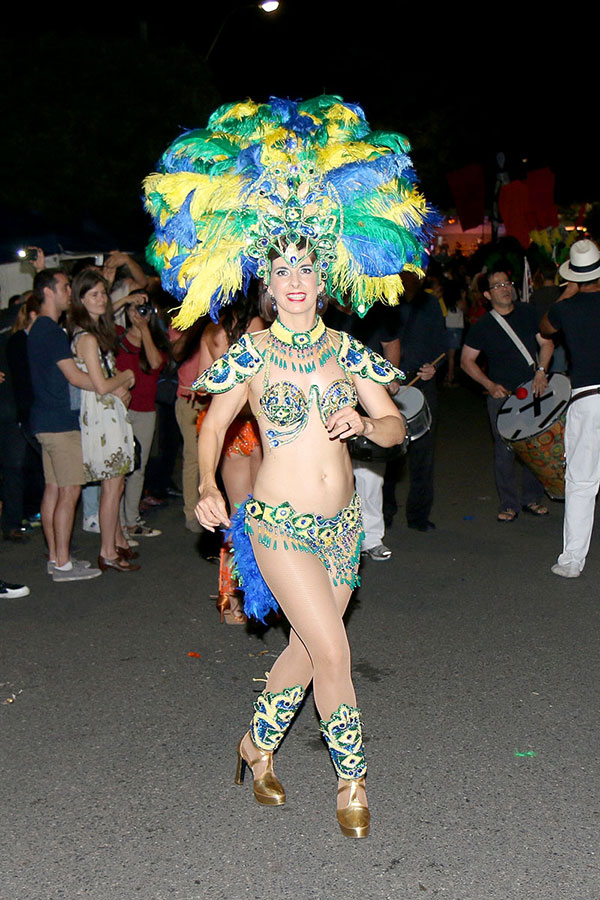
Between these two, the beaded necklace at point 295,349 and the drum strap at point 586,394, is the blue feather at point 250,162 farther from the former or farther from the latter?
the drum strap at point 586,394

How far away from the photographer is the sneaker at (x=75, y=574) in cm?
693

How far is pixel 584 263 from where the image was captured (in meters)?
6.57

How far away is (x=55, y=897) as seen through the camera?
3.31m

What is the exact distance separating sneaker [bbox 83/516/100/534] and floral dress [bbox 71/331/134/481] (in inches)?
57.1

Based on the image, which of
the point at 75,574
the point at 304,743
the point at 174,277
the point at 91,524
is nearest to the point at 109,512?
the point at 75,574

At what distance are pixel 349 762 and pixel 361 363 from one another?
151cm

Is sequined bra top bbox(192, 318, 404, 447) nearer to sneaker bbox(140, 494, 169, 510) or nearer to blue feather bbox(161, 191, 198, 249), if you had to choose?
blue feather bbox(161, 191, 198, 249)

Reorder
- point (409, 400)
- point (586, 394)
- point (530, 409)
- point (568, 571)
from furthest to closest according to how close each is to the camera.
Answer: point (530, 409) → point (409, 400) → point (568, 571) → point (586, 394)

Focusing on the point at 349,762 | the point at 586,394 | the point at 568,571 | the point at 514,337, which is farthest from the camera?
the point at 514,337

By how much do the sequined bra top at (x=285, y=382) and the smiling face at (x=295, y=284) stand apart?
0.11 m

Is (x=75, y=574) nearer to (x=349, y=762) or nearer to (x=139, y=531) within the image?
(x=139, y=531)

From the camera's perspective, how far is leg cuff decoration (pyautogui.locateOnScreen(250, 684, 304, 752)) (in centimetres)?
384

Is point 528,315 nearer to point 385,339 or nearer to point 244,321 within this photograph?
point 385,339

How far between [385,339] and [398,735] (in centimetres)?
367
